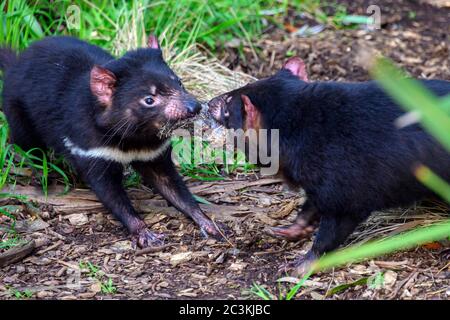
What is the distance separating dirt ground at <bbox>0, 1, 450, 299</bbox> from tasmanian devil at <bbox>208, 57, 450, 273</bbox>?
0.28 metres

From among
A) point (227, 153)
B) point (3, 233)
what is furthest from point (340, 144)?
point (3, 233)

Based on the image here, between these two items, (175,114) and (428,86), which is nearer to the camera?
(428,86)

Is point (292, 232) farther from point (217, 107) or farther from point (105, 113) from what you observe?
point (105, 113)

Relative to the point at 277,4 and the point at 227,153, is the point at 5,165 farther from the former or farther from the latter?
the point at 277,4

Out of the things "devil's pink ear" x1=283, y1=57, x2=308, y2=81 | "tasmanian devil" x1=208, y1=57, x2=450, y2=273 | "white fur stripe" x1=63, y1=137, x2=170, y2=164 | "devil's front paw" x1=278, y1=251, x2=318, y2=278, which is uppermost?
"devil's pink ear" x1=283, y1=57, x2=308, y2=81

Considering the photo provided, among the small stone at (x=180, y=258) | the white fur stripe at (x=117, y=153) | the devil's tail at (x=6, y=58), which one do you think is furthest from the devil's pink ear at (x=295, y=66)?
the devil's tail at (x=6, y=58)

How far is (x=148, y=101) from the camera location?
13.4 ft

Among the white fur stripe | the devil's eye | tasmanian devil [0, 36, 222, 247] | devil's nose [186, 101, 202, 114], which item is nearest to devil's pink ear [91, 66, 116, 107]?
tasmanian devil [0, 36, 222, 247]

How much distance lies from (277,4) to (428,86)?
3756 mm

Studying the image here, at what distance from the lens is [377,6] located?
729 centimetres

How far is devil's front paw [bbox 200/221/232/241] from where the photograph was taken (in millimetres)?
4363

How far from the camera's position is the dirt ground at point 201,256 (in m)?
3.67

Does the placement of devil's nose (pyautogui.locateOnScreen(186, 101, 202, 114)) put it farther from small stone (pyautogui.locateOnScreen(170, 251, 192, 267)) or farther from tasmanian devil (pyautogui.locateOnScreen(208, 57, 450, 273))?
small stone (pyautogui.locateOnScreen(170, 251, 192, 267))

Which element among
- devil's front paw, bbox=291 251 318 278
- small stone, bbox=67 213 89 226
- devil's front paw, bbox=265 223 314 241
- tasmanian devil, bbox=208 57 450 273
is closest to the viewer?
tasmanian devil, bbox=208 57 450 273
